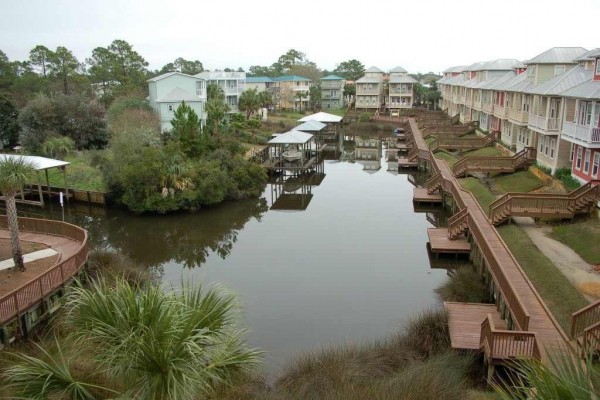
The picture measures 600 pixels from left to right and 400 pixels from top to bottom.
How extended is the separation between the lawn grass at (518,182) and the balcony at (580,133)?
3.95 meters

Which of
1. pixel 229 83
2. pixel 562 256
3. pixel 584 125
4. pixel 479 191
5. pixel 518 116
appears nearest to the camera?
pixel 562 256

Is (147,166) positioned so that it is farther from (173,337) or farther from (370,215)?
(173,337)

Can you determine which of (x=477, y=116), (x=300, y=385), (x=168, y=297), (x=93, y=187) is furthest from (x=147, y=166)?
(x=477, y=116)

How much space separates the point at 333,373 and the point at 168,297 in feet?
23.6

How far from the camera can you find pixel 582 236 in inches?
932

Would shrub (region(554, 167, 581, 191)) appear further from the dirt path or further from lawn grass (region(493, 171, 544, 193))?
the dirt path

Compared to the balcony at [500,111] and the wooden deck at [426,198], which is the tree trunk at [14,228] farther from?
the balcony at [500,111]

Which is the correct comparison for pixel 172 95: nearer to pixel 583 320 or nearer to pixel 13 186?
pixel 13 186

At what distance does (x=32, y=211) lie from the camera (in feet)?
120

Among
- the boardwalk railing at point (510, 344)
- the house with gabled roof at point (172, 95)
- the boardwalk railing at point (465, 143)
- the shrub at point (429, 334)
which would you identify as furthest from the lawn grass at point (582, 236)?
the house with gabled roof at point (172, 95)

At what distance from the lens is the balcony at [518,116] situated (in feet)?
139

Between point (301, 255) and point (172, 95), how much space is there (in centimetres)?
3639

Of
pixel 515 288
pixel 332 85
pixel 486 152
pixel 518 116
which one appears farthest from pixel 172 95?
pixel 332 85

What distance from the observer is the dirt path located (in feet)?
64.7
